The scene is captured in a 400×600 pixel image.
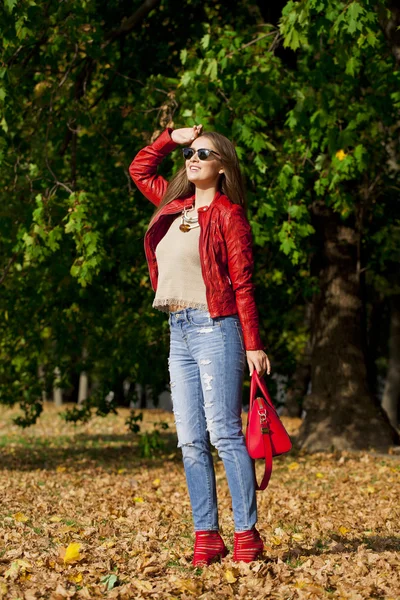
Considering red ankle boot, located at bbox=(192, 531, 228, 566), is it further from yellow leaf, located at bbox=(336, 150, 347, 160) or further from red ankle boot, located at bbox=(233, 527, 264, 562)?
yellow leaf, located at bbox=(336, 150, 347, 160)

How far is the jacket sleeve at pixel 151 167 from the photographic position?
17.3ft

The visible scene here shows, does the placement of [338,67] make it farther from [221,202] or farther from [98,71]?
[221,202]

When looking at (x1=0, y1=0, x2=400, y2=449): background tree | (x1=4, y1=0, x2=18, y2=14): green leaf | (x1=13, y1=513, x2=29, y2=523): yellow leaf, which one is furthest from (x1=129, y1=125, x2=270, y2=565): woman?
(x1=4, y1=0, x2=18, y2=14): green leaf

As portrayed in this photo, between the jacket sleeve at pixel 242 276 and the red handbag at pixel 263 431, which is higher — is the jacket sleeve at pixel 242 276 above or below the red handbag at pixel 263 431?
above

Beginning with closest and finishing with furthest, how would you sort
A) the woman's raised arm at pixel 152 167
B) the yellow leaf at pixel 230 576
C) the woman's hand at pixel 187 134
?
1. the yellow leaf at pixel 230 576
2. the woman's hand at pixel 187 134
3. the woman's raised arm at pixel 152 167

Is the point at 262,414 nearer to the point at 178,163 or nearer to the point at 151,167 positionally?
the point at 151,167

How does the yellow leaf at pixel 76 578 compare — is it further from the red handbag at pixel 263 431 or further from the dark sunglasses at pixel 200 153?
Result: the dark sunglasses at pixel 200 153

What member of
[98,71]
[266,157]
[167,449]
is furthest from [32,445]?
[266,157]

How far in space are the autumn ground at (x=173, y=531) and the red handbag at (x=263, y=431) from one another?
608mm

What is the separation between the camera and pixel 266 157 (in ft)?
33.7

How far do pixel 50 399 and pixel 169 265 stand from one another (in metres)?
30.9

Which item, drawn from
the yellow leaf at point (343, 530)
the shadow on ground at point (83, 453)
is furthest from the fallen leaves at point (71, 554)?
the shadow on ground at point (83, 453)

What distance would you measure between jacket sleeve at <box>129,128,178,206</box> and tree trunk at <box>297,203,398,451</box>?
8191 mm

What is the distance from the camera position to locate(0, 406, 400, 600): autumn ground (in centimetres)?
452
